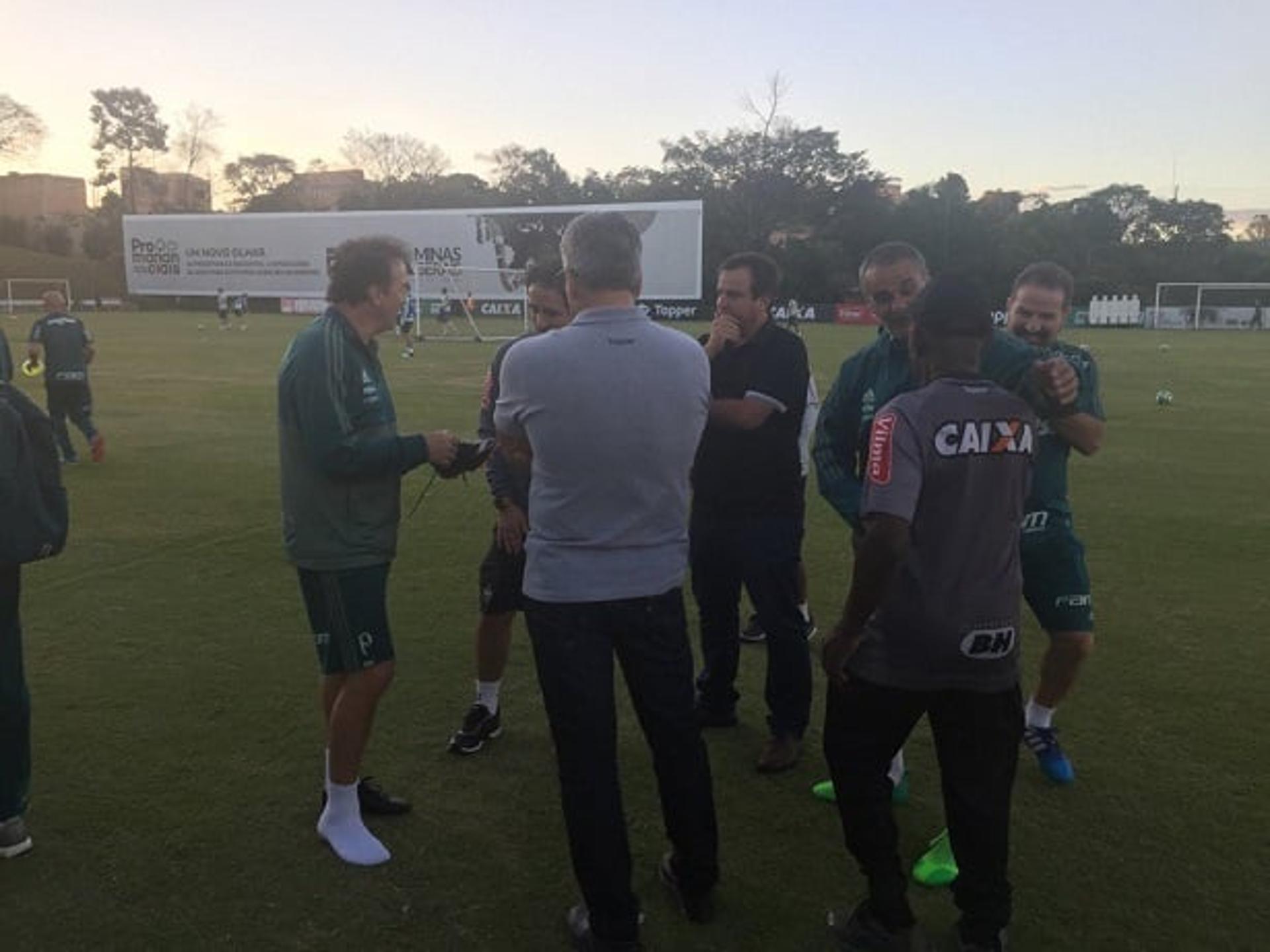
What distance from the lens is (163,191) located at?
85.9 metres

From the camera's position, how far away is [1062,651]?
401cm

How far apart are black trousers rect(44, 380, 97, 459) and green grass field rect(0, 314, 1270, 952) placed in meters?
3.79

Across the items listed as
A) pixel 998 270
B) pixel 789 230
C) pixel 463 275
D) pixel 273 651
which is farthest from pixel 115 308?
pixel 273 651

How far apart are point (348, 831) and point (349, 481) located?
125 cm

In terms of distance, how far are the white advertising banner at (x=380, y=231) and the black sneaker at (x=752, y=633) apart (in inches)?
1625

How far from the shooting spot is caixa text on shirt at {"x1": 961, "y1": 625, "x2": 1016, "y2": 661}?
266 centimetres

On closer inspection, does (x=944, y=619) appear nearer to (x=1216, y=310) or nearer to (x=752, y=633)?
(x=752, y=633)

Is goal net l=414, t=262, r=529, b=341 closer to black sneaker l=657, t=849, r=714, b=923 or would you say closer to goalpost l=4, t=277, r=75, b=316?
goalpost l=4, t=277, r=75, b=316

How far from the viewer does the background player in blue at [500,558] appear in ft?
13.3

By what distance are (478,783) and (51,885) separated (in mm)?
1481

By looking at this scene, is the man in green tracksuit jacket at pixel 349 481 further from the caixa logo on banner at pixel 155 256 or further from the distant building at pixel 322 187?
the distant building at pixel 322 187

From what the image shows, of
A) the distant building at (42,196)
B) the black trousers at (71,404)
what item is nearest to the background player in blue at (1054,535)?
the black trousers at (71,404)

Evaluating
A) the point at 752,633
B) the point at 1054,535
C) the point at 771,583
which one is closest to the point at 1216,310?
the point at 752,633

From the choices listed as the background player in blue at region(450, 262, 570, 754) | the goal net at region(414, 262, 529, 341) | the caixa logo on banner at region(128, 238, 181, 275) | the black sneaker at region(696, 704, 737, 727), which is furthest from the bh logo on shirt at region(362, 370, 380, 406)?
the caixa logo on banner at region(128, 238, 181, 275)
